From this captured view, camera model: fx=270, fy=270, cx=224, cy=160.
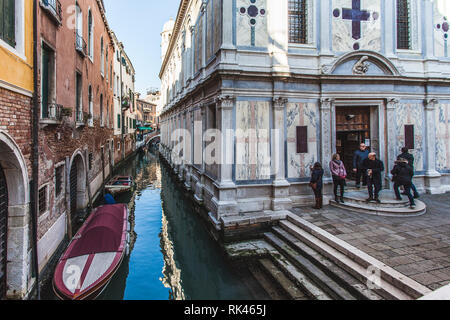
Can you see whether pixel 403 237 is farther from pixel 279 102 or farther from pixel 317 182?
pixel 279 102

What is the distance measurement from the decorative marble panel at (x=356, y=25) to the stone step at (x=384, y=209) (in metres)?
5.07

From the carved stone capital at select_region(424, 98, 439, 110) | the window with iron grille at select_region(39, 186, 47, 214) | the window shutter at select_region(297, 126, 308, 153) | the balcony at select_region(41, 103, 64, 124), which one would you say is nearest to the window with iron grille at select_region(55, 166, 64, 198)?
the window with iron grille at select_region(39, 186, 47, 214)

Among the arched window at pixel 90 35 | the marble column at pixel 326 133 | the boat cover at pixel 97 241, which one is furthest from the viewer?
the arched window at pixel 90 35

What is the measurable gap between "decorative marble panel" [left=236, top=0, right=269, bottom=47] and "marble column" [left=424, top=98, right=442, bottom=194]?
21.5 ft

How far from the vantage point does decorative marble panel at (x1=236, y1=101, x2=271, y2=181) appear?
802 centimetres

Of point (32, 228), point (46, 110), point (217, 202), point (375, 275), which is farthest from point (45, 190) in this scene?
point (375, 275)

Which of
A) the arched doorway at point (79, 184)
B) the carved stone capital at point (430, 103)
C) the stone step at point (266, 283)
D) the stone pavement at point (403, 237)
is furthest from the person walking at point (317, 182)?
the arched doorway at point (79, 184)

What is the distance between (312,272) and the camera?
5.28 m

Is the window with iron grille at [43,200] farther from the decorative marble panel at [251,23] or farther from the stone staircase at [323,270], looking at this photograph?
the decorative marble panel at [251,23]

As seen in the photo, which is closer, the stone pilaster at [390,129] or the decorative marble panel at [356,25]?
the decorative marble panel at [356,25]

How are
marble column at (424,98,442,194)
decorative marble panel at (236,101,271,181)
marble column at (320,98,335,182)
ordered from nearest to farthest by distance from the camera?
decorative marble panel at (236,101,271,181) → marble column at (320,98,335,182) → marble column at (424,98,442,194)

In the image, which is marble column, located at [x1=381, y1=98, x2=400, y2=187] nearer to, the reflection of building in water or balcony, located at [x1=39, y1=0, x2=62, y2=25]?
the reflection of building in water

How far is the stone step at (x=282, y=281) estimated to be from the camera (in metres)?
4.98

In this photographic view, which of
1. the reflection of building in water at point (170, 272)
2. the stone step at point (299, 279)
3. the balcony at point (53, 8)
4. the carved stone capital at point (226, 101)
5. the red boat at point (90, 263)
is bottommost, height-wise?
the reflection of building in water at point (170, 272)
